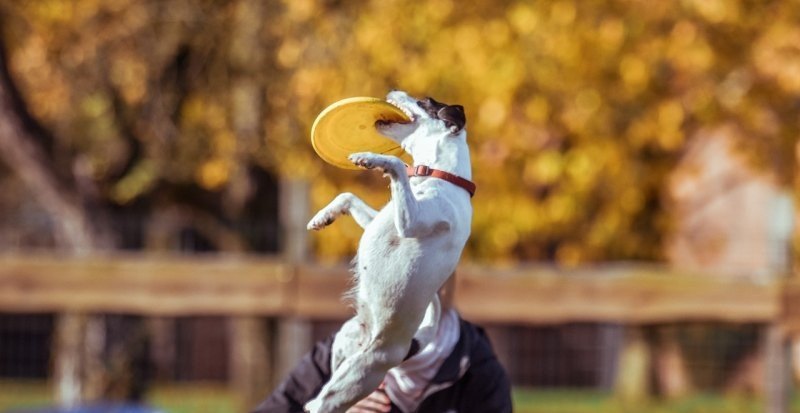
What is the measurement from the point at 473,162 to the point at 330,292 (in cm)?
180

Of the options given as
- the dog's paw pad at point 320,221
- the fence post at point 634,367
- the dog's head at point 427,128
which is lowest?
the fence post at point 634,367

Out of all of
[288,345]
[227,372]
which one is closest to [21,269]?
[288,345]

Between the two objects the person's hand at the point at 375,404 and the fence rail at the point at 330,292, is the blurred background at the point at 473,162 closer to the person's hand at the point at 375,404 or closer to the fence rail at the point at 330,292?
the fence rail at the point at 330,292

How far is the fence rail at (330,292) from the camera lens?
8.31 meters

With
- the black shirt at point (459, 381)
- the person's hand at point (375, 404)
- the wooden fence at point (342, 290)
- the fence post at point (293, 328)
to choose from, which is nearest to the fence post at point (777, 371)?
the wooden fence at point (342, 290)

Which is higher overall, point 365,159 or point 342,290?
point 365,159

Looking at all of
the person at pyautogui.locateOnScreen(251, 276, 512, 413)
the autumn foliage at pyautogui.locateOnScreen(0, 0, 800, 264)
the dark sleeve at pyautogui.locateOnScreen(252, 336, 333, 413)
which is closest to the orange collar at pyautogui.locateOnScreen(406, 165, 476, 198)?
the person at pyautogui.locateOnScreen(251, 276, 512, 413)

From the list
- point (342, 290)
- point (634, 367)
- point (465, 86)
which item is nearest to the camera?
point (342, 290)

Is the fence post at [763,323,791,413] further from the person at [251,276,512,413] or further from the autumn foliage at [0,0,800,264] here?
the person at [251,276,512,413]

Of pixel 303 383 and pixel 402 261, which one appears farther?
pixel 303 383

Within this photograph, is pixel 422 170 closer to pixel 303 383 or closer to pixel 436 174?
pixel 436 174

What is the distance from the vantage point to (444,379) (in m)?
3.93

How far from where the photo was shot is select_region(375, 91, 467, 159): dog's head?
9.84ft

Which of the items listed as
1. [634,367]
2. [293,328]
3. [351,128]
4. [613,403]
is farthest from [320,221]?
[613,403]
